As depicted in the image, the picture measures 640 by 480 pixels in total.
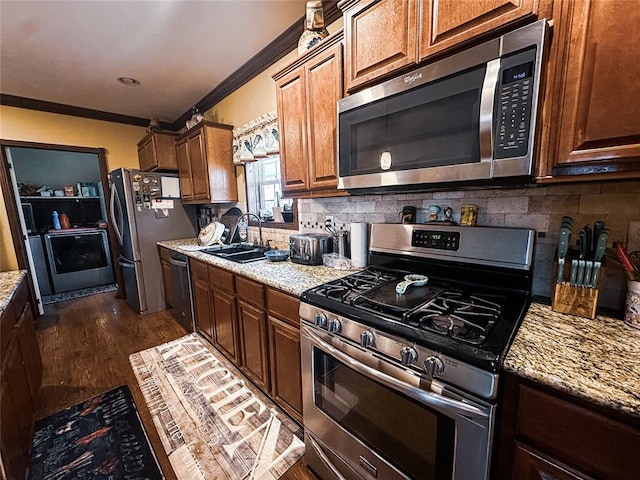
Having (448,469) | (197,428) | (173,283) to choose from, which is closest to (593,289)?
(448,469)

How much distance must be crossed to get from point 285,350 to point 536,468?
1.11 m

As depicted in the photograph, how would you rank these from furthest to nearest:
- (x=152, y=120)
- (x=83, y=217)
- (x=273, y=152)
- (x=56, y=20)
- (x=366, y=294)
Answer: (x=83, y=217)
(x=152, y=120)
(x=273, y=152)
(x=56, y=20)
(x=366, y=294)

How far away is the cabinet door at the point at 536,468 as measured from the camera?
0.66m

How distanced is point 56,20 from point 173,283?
92.7 inches

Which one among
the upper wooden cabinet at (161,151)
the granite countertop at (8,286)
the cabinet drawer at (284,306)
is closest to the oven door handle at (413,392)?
the cabinet drawer at (284,306)

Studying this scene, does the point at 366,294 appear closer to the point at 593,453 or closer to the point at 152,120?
the point at 593,453

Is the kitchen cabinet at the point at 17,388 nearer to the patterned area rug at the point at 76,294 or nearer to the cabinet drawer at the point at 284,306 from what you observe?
the cabinet drawer at the point at 284,306

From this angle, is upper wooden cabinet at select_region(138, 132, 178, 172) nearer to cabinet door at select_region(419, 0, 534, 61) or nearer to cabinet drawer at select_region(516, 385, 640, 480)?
cabinet door at select_region(419, 0, 534, 61)

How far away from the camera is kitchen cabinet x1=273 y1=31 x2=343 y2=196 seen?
1.46 metres

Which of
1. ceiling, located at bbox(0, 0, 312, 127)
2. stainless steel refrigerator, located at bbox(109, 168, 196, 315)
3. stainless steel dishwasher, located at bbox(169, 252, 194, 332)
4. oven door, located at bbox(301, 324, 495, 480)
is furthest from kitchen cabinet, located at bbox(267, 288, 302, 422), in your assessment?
stainless steel refrigerator, located at bbox(109, 168, 196, 315)

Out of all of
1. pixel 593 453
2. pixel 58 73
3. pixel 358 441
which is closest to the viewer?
Answer: pixel 593 453

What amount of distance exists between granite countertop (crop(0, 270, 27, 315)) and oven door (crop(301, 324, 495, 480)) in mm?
1575

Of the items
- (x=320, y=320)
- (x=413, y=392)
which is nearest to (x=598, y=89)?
(x=413, y=392)

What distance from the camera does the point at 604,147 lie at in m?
0.76
